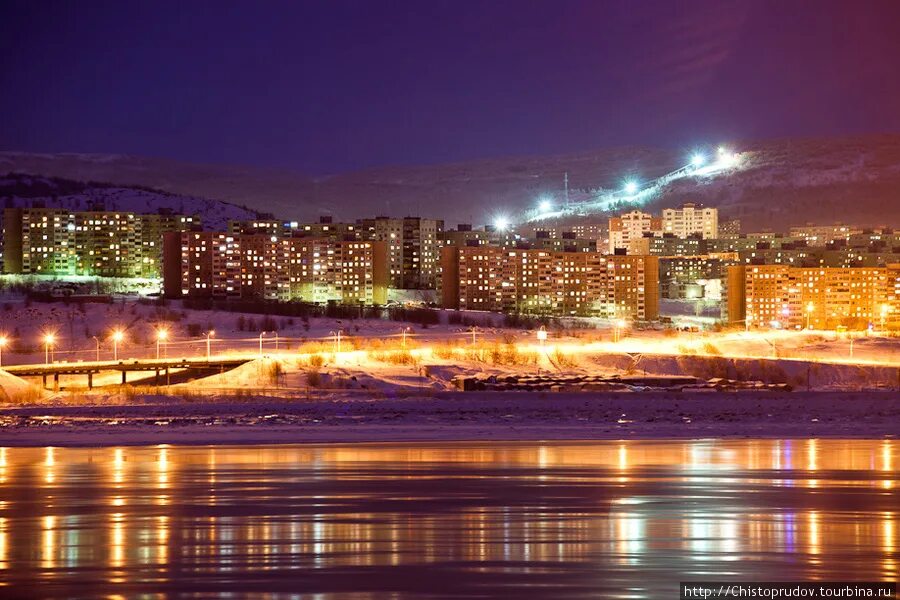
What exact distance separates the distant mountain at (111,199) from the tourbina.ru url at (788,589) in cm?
15843

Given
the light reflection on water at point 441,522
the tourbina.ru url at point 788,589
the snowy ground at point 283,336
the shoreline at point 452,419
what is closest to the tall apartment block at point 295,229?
the snowy ground at point 283,336

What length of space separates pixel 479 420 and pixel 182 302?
55966 millimetres

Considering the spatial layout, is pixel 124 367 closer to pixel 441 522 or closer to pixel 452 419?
pixel 452 419

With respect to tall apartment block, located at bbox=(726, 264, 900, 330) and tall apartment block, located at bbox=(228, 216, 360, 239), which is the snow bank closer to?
tall apartment block, located at bbox=(726, 264, 900, 330)

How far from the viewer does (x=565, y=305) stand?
115 m

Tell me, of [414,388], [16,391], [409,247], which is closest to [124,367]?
[16,391]

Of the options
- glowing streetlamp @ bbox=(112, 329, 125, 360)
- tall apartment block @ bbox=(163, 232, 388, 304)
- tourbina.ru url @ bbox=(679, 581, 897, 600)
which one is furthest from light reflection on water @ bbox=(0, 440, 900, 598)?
tall apartment block @ bbox=(163, 232, 388, 304)

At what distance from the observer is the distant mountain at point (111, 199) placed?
174 m

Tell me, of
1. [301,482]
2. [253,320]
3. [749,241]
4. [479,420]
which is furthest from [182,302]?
[749,241]

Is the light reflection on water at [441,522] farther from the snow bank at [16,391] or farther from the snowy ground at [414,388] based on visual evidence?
the snow bank at [16,391]

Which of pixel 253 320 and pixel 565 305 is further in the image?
pixel 565 305

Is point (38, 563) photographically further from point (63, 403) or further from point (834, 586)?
point (63, 403)

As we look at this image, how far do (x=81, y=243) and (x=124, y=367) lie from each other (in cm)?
10395

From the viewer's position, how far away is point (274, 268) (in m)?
124
